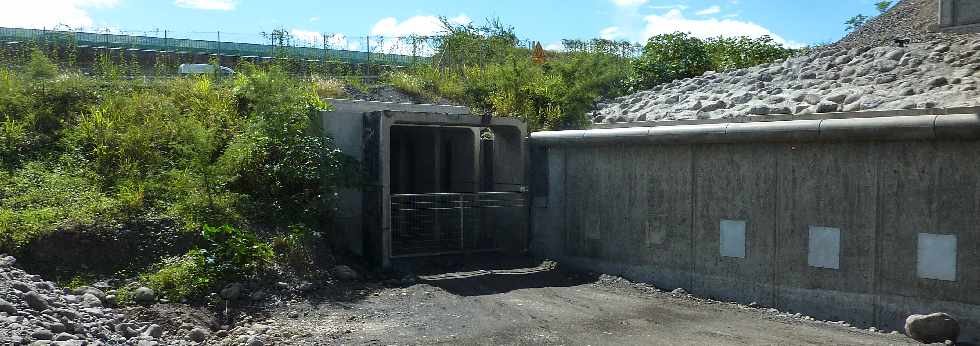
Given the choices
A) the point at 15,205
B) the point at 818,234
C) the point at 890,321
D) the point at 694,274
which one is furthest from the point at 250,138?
the point at 890,321

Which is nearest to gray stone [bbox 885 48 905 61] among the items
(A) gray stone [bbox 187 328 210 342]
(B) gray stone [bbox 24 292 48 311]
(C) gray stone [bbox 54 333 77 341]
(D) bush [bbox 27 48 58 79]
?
(A) gray stone [bbox 187 328 210 342]

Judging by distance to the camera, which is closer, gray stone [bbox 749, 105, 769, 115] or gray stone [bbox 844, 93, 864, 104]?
gray stone [bbox 844, 93, 864, 104]

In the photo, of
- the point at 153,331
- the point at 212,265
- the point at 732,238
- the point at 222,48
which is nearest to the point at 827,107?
the point at 732,238

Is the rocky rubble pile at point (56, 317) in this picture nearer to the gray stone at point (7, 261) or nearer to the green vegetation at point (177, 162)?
the gray stone at point (7, 261)

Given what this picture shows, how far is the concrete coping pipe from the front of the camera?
884 centimetres

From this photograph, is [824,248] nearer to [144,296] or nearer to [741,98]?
[741,98]

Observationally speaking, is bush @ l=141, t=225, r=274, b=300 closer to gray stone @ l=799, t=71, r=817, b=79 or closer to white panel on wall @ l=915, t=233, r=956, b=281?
white panel on wall @ l=915, t=233, r=956, b=281

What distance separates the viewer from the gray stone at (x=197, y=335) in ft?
27.9

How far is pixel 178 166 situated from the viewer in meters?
12.4

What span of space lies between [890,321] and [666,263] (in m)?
3.27

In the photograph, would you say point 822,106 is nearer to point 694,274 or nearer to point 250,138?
point 694,274

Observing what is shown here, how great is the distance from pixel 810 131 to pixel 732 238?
6.04ft

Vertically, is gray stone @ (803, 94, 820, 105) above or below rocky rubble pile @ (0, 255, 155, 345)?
above

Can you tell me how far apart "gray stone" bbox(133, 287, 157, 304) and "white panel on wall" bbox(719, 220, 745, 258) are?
731cm
